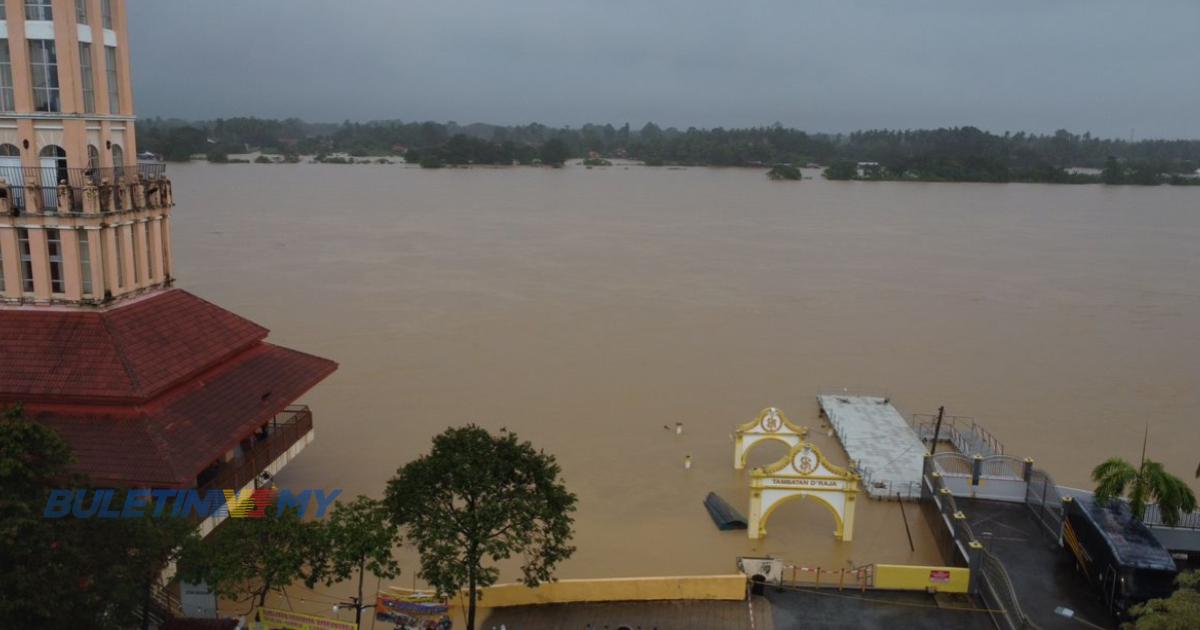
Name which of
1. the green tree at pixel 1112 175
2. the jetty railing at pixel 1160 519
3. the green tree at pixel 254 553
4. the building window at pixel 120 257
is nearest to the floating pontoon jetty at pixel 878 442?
the jetty railing at pixel 1160 519

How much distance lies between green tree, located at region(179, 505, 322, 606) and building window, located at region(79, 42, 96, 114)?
7056mm

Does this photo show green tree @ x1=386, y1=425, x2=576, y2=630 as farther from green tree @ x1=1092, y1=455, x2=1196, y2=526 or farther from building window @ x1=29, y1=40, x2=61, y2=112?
green tree @ x1=1092, y1=455, x2=1196, y2=526

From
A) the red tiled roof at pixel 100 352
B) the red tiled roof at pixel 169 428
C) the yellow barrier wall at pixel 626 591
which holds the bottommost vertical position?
the yellow barrier wall at pixel 626 591

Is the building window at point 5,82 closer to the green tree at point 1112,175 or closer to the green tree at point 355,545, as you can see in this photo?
the green tree at point 355,545

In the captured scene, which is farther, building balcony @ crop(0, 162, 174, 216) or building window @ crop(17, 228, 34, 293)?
building window @ crop(17, 228, 34, 293)

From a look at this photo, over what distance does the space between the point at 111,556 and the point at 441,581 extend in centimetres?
363

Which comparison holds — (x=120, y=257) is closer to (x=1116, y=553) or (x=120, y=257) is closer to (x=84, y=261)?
(x=84, y=261)

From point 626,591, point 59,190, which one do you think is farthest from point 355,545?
point 59,190

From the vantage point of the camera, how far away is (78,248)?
13531 millimetres

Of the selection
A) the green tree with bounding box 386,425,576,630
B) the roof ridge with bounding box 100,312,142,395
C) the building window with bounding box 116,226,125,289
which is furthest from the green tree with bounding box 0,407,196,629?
the building window with bounding box 116,226,125,289

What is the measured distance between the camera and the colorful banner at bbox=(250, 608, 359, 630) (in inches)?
454

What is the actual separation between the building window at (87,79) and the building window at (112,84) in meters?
0.38

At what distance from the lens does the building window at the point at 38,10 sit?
1330cm

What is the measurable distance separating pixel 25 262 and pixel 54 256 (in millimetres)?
458
